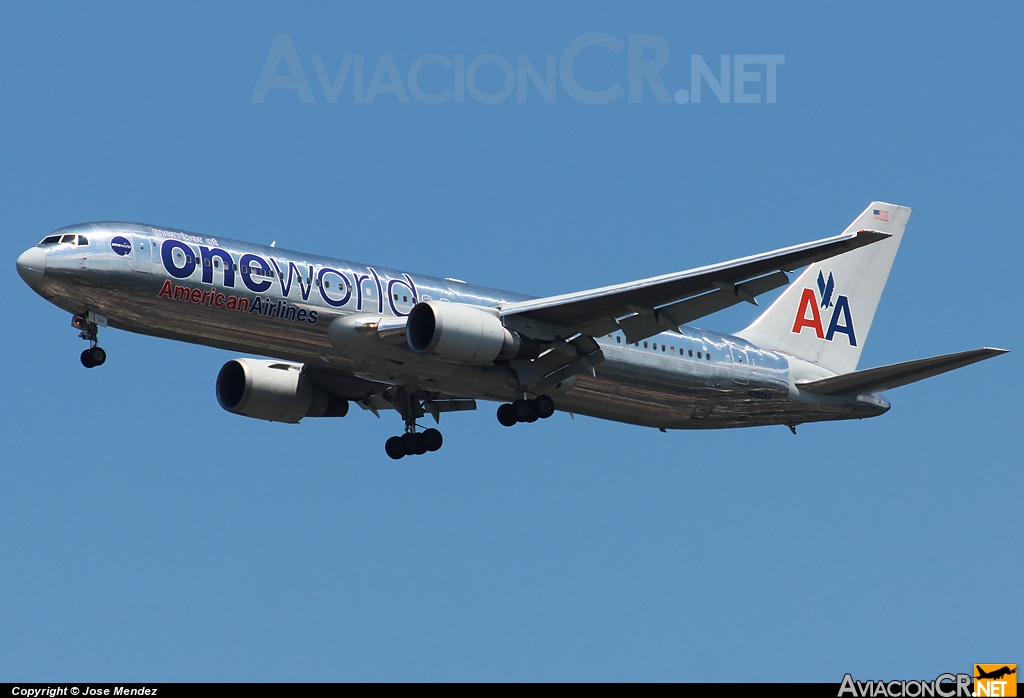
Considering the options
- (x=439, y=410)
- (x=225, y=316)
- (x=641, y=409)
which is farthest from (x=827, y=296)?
(x=225, y=316)

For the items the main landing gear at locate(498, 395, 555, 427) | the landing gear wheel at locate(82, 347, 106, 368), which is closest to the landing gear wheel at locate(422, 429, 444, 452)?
the main landing gear at locate(498, 395, 555, 427)

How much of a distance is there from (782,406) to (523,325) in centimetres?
943

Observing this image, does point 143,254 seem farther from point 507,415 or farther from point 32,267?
point 507,415

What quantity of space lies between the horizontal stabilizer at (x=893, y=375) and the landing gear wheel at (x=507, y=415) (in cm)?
910

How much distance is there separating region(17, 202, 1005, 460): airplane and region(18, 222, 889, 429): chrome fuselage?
5 cm

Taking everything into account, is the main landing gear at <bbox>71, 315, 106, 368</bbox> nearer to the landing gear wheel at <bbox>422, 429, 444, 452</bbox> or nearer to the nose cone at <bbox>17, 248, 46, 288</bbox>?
the nose cone at <bbox>17, 248, 46, 288</bbox>

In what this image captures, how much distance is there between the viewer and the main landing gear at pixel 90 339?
3497cm

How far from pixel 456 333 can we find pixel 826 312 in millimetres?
15462

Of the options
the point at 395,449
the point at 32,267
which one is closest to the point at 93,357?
the point at 32,267

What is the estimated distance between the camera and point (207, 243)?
35562 millimetres

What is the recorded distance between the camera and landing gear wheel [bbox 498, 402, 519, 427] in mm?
38969

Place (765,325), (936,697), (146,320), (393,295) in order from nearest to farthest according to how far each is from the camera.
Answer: (936,697) → (146,320) → (393,295) → (765,325)

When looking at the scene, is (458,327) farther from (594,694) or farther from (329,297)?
(594,694)

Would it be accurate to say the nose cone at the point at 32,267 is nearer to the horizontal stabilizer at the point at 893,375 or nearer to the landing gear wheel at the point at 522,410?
the landing gear wheel at the point at 522,410
